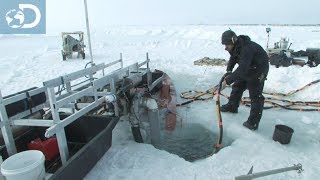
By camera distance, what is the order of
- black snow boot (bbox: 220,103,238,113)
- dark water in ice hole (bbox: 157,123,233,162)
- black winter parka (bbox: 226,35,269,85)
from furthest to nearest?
black snow boot (bbox: 220,103,238,113) → dark water in ice hole (bbox: 157,123,233,162) → black winter parka (bbox: 226,35,269,85)

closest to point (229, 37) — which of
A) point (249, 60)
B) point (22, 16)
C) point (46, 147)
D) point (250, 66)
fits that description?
point (249, 60)

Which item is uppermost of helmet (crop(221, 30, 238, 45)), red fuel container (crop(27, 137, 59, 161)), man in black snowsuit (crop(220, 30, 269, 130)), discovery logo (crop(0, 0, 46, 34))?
discovery logo (crop(0, 0, 46, 34))

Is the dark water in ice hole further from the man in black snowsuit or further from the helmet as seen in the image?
the helmet

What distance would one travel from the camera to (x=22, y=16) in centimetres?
384

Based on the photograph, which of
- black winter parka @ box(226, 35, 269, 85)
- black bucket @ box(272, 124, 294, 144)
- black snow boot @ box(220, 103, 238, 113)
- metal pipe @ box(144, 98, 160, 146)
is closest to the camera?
black bucket @ box(272, 124, 294, 144)

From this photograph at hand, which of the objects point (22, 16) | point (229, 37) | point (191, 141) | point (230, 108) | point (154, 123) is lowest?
point (191, 141)

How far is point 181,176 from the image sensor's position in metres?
3.45

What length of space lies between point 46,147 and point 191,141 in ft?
8.94

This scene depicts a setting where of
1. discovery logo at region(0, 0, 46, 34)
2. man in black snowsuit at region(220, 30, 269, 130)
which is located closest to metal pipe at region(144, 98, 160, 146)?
man in black snowsuit at region(220, 30, 269, 130)

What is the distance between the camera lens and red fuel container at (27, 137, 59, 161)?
3699 mm

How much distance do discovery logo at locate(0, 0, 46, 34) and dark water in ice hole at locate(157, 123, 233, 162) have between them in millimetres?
2912

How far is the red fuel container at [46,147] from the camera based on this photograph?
370 centimetres

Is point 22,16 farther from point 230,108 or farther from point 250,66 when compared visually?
point 230,108

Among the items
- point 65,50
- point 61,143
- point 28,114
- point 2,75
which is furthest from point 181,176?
point 65,50
